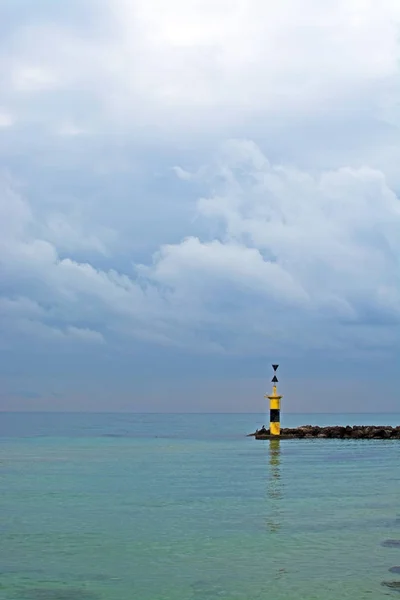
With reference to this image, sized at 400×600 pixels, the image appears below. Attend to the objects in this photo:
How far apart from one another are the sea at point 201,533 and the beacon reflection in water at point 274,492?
58 millimetres

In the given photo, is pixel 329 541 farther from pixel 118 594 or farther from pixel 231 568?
pixel 118 594

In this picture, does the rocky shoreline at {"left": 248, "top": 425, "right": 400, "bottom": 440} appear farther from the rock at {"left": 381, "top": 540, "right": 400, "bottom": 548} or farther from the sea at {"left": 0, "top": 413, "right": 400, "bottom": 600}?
the rock at {"left": 381, "top": 540, "right": 400, "bottom": 548}

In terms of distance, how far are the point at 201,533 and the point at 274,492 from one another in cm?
1192

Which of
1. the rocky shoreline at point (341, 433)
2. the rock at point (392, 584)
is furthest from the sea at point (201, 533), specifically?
the rocky shoreline at point (341, 433)

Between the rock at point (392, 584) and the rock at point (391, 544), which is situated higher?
the rock at point (391, 544)

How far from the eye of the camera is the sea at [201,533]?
19.1 meters

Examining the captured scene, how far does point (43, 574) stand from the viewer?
2027cm

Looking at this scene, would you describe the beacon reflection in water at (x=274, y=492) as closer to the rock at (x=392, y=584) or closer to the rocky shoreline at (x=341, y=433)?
the rock at (x=392, y=584)

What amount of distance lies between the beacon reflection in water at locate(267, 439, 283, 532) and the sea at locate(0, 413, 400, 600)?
0.06 metres

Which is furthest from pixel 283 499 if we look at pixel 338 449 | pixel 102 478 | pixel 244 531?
pixel 338 449

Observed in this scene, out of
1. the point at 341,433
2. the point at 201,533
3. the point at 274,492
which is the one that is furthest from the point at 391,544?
the point at 341,433

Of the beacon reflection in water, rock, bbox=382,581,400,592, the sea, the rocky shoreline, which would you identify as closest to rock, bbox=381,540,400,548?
the sea

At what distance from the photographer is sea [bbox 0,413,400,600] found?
751 inches

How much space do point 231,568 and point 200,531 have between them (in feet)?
18.8
